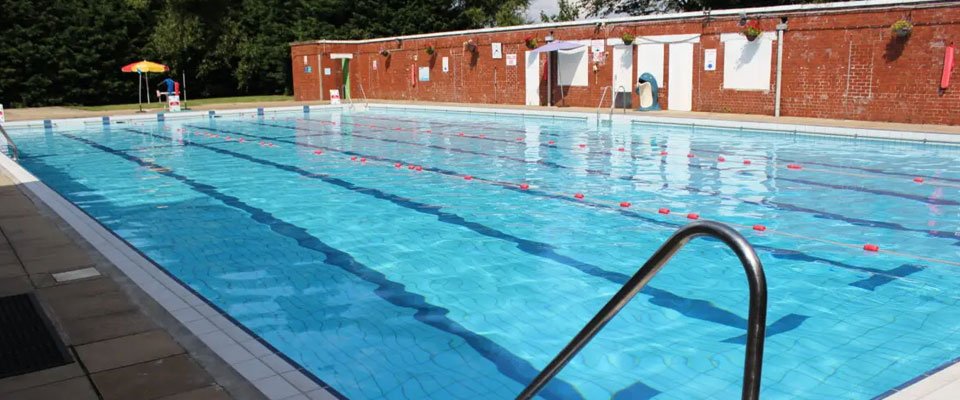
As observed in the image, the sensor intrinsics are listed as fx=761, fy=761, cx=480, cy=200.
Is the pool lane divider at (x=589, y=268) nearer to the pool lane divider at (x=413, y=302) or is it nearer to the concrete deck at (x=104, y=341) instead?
the pool lane divider at (x=413, y=302)

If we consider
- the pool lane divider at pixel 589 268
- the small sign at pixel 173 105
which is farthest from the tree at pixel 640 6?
the pool lane divider at pixel 589 268

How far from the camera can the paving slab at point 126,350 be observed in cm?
384

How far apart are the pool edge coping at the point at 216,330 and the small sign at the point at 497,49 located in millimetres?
19631

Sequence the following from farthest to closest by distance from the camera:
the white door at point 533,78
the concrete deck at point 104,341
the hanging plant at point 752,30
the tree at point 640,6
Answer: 1. the tree at point 640,6
2. the white door at point 533,78
3. the hanging plant at point 752,30
4. the concrete deck at point 104,341

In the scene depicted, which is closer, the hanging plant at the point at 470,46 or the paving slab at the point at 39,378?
the paving slab at the point at 39,378

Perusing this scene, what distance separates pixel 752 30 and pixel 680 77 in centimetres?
269

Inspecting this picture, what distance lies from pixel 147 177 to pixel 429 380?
903 centimetres

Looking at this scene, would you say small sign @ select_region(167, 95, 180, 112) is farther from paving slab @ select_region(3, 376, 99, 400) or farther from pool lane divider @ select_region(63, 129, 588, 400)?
paving slab @ select_region(3, 376, 99, 400)

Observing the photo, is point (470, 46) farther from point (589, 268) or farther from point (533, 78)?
point (589, 268)

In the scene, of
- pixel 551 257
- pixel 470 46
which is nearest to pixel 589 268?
pixel 551 257

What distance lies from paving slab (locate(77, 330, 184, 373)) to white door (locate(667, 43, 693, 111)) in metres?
17.8

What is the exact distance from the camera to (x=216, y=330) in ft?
14.5

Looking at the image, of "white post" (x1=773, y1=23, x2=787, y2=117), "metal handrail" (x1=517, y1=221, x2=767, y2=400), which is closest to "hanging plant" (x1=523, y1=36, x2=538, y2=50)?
"white post" (x1=773, y1=23, x2=787, y2=117)

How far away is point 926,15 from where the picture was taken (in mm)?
15188
